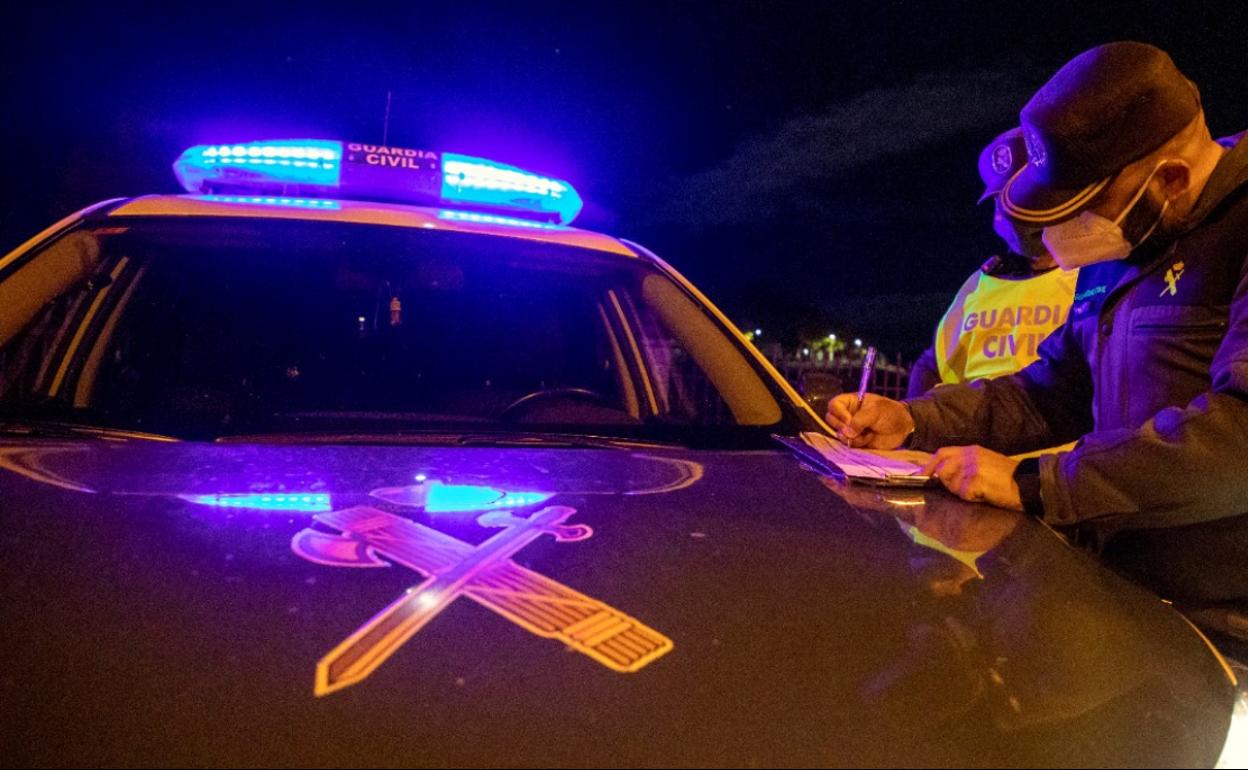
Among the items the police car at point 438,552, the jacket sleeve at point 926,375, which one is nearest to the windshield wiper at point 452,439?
the police car at point 438,552

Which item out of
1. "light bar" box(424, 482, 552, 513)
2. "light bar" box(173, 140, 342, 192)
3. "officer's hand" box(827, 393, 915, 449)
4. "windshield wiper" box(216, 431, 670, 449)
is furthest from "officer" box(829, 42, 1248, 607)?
"light bar" box(173, 140, 342, 192)

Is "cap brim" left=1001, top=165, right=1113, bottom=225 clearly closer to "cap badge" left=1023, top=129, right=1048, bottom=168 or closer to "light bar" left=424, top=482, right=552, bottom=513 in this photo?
"cap badge" left=1023, top=129, right=1048, bottom=168

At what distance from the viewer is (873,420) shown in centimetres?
235

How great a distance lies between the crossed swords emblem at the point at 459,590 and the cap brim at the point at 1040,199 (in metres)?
1.28

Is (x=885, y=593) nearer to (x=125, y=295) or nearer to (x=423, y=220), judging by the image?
(x=423, y=220)

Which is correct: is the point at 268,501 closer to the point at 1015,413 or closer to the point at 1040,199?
the point at 1040,199

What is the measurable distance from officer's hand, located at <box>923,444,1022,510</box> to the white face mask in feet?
1.92

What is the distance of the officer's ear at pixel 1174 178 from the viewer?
182 cm

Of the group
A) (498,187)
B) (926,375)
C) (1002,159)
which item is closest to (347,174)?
(498,187)

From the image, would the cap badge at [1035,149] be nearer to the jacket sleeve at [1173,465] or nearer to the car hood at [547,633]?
the jacket sleeve at [1173,465]

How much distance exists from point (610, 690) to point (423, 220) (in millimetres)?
1716

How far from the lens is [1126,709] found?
94 cm

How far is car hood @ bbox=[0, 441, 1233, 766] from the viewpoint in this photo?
0.83 m

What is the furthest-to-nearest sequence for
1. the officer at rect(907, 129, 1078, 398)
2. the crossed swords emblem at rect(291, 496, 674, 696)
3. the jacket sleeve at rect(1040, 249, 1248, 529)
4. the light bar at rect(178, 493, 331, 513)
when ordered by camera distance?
the officer at rect(907, 129, 1078, 398)
the jacket sleeve at rect(1040, 249, 1248, 529)
the light bar at rect(178, 493, 331, 513)
the crossed swords emblem at rect(291, 496, 674, 696)
